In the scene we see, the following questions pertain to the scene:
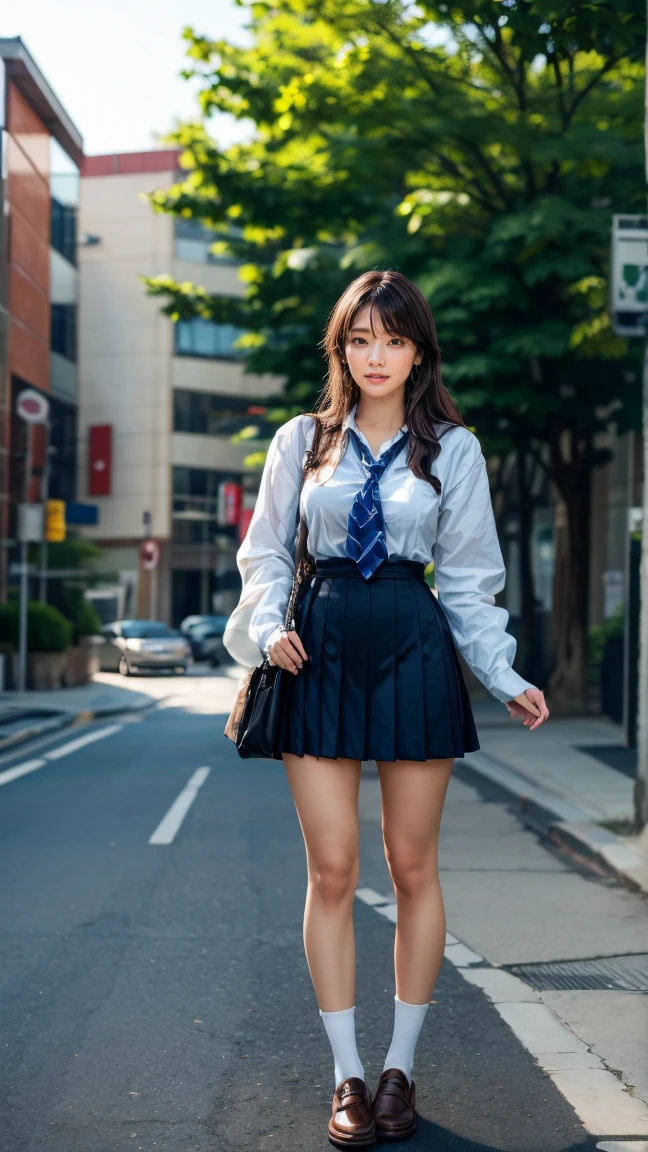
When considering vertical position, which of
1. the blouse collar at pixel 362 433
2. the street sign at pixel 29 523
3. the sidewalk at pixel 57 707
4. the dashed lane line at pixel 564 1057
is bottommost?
the sidewalk at pixel 57 707

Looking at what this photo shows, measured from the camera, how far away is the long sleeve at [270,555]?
11.1ft

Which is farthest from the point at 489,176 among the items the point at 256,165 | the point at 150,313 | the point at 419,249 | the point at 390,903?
the point at 150,313

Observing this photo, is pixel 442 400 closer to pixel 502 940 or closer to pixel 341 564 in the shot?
pixel 341 564

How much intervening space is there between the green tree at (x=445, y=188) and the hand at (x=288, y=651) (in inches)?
385

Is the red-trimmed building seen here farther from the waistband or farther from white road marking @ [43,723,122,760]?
the waistband

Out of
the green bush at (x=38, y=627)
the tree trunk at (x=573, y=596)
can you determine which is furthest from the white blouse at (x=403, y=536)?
the green bush at (x=38, y=627)

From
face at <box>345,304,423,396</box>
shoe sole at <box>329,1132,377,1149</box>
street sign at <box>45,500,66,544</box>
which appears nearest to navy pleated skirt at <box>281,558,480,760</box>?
face at <box>345,304,423,396</box>

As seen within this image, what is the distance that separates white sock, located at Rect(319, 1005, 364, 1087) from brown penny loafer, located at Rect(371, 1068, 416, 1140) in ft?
0.24

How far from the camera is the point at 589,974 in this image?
5109 millimetres

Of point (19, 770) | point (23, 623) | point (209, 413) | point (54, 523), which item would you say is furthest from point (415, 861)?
point (209, 413)

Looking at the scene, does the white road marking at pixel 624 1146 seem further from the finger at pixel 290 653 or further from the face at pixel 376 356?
the face at pixel 376 356

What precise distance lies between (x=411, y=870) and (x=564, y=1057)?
3.34 feet

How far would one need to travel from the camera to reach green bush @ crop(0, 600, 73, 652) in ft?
83.5

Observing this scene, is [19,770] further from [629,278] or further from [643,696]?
[629,278]
